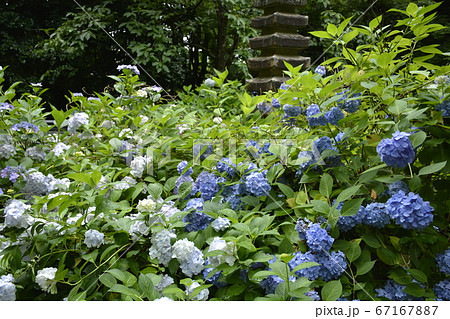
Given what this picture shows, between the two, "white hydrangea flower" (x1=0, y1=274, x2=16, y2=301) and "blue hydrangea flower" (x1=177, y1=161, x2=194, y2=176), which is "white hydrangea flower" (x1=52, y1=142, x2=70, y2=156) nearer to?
"blue hydrangea flower" (x1=177, y1=161, x2=194, y2=176)

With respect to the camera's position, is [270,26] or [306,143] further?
[270,26]

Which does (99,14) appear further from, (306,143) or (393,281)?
(393,281)

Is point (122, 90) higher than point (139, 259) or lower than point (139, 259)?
higher

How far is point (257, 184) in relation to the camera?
4.99 ft

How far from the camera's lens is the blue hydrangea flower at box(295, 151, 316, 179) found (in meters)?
1.54

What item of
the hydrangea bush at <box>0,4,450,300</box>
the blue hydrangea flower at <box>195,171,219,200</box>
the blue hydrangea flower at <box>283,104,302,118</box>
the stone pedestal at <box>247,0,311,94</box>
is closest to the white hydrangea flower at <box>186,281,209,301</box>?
the hydrangea bush at <box>0,4,450,300</box>

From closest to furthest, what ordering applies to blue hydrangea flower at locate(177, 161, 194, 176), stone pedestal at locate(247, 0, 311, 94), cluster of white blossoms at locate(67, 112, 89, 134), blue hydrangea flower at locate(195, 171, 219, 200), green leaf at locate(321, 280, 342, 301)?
green leaf at locate(321, 280, 342, 301) < blue hydrangea flower at locate(195, 171, 219, 200) < blue hydrangea flower at locate(177, 161, 194, 176) < cluster of white blossoms at locate(67, 112, 89, 134) < stone pedestal at locate(247, 0, 311, 94)

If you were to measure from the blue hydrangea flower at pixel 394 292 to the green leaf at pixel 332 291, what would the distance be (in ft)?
0.55

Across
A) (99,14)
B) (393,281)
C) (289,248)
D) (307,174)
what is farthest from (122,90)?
(99,14)

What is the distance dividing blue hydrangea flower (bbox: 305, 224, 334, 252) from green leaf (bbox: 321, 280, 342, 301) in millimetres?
102

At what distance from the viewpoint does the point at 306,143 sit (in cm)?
168

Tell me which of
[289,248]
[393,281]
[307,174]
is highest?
[307,174]
